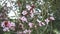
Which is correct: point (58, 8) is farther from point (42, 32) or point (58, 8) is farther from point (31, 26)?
point (31, 26)

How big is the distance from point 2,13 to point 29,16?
0.31 meters

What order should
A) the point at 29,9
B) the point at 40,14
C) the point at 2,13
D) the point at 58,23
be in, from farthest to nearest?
the point at 58,23, the point at 40,14, the point at 2,13, the point at 29,9

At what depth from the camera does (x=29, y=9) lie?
5.73 feet

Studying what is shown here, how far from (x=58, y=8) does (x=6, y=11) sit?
726 mm

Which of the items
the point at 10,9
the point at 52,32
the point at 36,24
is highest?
the point at 10,9

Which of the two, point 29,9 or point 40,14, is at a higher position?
point 29,9

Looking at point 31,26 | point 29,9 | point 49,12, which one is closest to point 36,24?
point 31,26

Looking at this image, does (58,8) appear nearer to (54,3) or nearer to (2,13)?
(54,3)

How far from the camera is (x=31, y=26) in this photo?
5.83ft

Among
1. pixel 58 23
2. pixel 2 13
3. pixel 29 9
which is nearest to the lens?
pixel 29 9

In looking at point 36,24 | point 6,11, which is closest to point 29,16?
point 36,24

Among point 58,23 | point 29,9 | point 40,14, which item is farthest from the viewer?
point 58,23

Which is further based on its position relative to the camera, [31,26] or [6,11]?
[6,11]

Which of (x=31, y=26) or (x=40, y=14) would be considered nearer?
(x=31, y=26)
